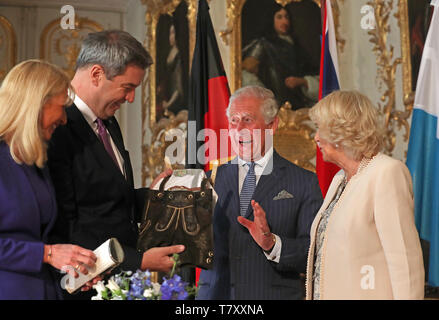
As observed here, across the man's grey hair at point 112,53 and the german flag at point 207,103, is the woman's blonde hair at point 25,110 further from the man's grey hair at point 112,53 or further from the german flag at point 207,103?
the german flag at point 207,103

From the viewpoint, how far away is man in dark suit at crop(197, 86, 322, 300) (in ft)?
11.0

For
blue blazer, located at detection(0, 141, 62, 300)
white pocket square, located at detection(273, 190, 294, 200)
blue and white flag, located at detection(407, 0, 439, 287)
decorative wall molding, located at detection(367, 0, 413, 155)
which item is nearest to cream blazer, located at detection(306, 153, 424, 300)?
white pocket square, located at detection(273, 190, 294, 200)

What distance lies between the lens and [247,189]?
3.67m

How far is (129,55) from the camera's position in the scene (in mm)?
3090

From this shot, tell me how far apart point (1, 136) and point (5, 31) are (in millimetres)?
8245

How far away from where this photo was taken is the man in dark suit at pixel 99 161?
2.88 m

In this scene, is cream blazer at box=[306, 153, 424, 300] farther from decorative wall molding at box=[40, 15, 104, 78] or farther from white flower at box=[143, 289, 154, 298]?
decorative wall molding at box=[40, 15, 104, 78]

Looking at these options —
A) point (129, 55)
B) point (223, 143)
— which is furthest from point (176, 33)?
point (129, 55)

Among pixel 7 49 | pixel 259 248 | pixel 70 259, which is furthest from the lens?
pixel 7 49

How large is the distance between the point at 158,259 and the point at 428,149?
125 inches

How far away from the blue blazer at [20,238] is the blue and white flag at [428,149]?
3484mm

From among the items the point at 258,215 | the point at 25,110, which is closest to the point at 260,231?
the point at 258,215

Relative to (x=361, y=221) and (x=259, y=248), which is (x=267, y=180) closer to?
(x=259, y=248)
